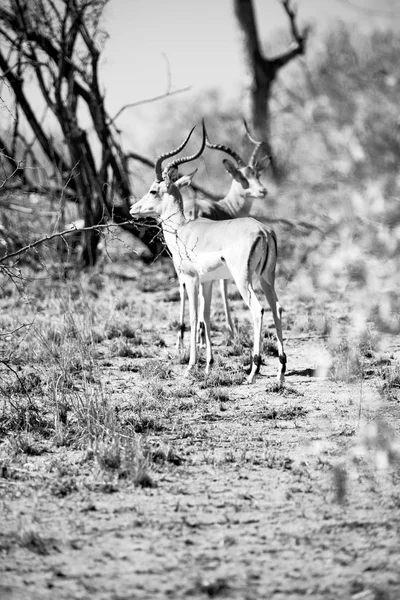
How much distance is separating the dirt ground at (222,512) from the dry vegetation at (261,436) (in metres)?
0.01

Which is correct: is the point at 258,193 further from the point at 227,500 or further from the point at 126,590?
the point at 126,590

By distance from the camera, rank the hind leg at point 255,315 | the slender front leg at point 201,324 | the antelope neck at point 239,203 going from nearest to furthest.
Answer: the hind leg at point 255,315
the slender front leg at point 201,324
the antelope neck at point 239,203

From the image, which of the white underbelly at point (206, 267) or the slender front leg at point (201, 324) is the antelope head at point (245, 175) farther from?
the white underbelly at point (206, 267)

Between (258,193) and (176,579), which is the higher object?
(258,193)

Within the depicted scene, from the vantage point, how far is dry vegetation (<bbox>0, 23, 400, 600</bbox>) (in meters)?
1.94

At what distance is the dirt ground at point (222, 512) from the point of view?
3605 mm

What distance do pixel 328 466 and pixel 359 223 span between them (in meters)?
3.37

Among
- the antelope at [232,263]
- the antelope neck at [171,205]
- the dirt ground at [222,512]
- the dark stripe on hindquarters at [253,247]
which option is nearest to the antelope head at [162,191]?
the antelope neck at [171,205]

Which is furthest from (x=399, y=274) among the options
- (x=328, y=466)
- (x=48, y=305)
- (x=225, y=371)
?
(x=48, y=305)

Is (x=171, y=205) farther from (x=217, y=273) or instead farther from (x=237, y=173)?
(x=237, y=173)

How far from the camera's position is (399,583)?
11.6 ft

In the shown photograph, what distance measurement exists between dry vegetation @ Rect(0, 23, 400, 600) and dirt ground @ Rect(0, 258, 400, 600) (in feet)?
0.04

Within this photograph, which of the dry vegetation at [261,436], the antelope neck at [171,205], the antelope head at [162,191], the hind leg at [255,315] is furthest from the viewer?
the antelope head at [162,191]

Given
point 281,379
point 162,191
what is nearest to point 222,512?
point 281,379
